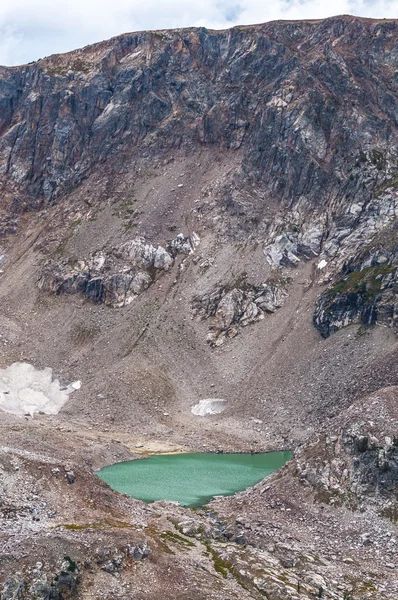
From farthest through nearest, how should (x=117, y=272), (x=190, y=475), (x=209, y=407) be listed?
1. (x=117, y=272)
2. (x=209, y=407)
3. (x=190, y=475)

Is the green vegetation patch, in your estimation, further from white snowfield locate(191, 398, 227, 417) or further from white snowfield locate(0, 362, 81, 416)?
white snowfield locate(0, 362, 81, 416)

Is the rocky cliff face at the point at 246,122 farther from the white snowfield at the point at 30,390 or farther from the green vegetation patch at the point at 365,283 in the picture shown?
the white snowfield at the point at 30,390

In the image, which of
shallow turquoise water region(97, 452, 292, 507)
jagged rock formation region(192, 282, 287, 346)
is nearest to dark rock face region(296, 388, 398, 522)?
shallow turquoise water region(97, 452, 292, 507)

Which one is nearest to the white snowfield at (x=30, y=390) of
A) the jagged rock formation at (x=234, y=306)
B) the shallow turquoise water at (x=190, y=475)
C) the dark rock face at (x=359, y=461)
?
the shallow turquoise water at (x=190, y=475)

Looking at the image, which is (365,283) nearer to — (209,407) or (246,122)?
(209,407)

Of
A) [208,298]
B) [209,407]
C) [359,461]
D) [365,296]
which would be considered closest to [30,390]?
[209,407]

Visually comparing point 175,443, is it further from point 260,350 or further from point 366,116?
point 366,116
